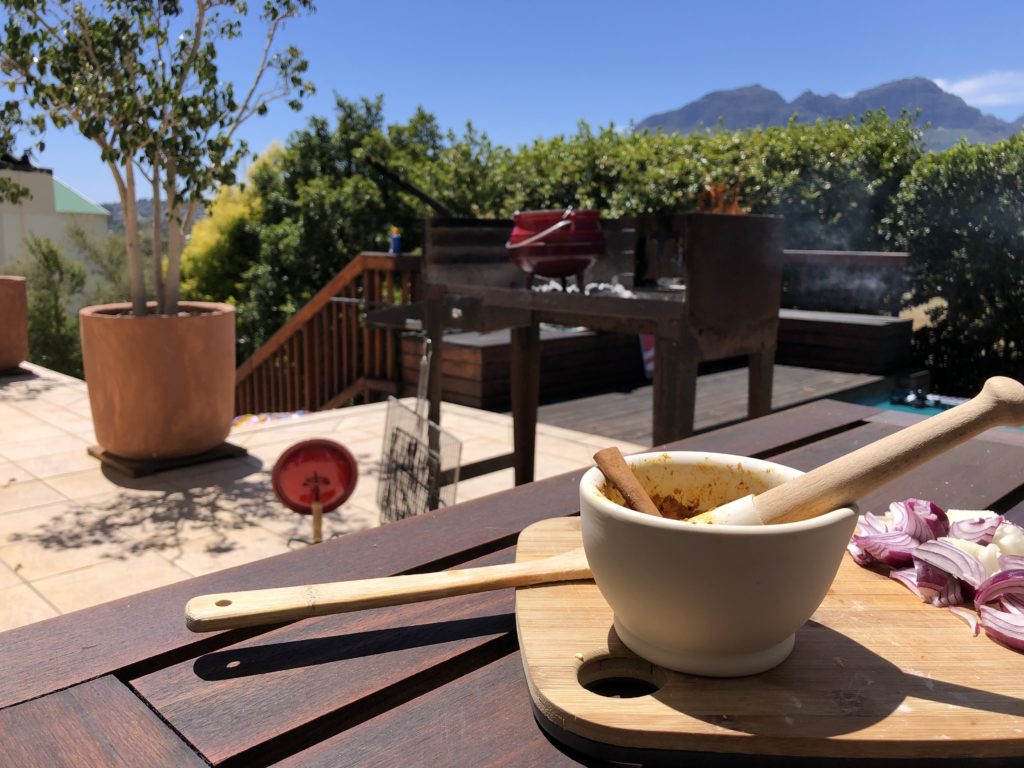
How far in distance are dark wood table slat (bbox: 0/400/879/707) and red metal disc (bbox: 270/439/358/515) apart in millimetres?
1406

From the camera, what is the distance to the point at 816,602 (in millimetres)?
619

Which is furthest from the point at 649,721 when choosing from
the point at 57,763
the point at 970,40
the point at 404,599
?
the point at 970,40

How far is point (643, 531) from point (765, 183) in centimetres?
774

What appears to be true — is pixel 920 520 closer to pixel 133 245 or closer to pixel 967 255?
pixel 133 245

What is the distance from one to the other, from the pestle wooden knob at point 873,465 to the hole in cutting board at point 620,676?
0.44 ft

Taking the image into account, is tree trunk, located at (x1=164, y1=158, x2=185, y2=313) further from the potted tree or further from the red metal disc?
the red metal disc

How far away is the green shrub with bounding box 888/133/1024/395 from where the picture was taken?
646 centimetres

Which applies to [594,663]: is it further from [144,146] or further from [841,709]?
[144,146]

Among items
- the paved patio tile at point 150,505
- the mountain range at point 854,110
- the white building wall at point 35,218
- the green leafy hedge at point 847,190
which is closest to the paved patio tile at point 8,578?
the paved patio tile at point 150,505

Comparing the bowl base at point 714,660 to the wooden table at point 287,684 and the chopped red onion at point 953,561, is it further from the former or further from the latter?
the chopped red onion at point 953,561

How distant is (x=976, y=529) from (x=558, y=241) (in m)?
2.06

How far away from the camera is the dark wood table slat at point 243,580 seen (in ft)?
2.22

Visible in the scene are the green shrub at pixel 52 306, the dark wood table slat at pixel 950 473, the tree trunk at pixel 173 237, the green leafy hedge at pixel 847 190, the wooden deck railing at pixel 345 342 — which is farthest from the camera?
the green shrub at pixel 52 306

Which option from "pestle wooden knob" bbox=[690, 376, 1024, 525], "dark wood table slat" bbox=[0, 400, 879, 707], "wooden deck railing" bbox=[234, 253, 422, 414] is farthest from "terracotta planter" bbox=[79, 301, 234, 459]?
"pestle wooden knob" bbox=[690, 376, 1024, 525]
